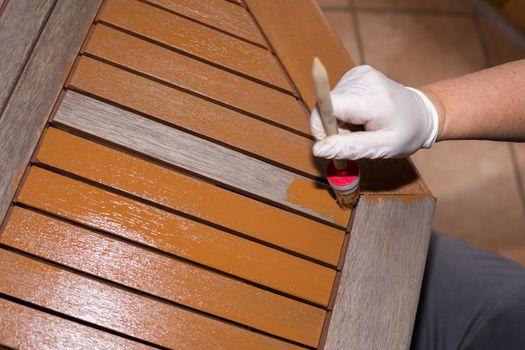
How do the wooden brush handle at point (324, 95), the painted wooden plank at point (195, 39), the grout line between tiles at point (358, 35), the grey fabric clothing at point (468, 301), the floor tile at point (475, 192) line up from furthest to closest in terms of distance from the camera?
1. the grout line between tiles at point (358, 35)
2. the floor tile at point (475, 192)
3. the grey fabric clothing at point (468, 301)
4. the painted wooden plank at point (195, 39)
5. the wooden brush handle at point (324, 95)

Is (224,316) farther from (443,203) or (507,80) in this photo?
(443,203)

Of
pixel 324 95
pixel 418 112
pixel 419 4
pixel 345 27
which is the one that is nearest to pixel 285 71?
pixel 418 112

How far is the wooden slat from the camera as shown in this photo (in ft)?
3.91

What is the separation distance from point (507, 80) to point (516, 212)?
48.8 inches

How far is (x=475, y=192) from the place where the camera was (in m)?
2.41

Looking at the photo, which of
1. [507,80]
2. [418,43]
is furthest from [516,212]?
[507,80]

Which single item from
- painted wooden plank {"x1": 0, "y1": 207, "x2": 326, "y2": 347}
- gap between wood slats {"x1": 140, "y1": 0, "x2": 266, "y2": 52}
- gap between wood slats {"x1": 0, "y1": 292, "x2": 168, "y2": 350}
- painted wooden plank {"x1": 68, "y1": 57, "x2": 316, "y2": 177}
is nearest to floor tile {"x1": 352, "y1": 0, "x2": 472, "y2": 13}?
gap between wood slats {"x1": 140, "y1": 0, "x2": 266, "y2": 52}

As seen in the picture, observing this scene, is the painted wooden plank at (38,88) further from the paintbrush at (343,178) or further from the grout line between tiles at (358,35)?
the grout line between tiles at (358,35)

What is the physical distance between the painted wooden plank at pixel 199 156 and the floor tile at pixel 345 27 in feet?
4.79

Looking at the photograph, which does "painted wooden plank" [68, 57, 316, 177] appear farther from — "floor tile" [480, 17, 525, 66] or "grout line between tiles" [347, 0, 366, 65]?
"floor tile" [480, 17, 525, 66]

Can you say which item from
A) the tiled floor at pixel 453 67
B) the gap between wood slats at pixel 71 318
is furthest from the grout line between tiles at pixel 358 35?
the gap between wood slats at pixel 71 318

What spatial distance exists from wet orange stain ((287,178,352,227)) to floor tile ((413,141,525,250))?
1279mm

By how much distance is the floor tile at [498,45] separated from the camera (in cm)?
261

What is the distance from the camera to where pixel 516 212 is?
2.42m
